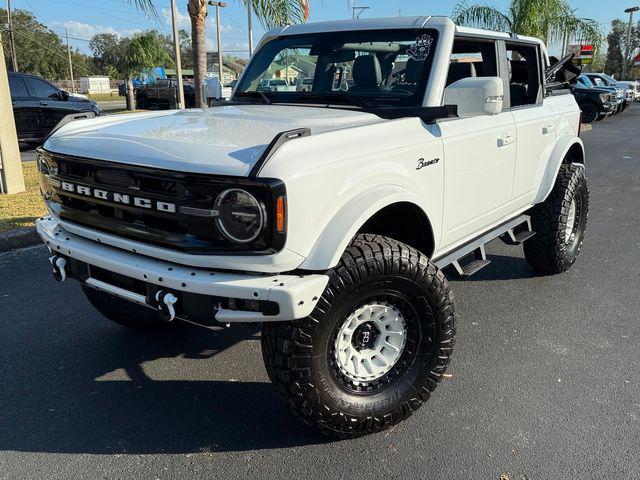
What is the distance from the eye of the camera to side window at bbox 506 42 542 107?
15.0ft

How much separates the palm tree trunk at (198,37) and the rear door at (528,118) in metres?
5.68

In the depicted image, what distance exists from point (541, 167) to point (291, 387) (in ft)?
9.68

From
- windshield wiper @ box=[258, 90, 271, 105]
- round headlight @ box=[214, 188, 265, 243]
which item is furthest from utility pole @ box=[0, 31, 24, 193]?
round headlight @ box=[214, 188, 265, 243]

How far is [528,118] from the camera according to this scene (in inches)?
166

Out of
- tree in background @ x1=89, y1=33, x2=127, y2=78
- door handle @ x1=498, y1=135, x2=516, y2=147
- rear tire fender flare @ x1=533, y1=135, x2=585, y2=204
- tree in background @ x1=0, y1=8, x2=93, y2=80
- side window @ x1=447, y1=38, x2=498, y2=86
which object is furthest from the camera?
tree in background @ x1=89, y1=33, x2=127, y2=78

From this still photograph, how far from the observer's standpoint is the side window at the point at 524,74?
4586mm

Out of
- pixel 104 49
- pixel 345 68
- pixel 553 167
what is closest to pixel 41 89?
pixel 345 68

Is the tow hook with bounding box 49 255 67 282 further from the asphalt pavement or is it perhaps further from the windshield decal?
the windshield decal

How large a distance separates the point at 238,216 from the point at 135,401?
1.39 metres

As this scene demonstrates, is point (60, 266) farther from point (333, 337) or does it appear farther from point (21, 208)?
point (21, 208)

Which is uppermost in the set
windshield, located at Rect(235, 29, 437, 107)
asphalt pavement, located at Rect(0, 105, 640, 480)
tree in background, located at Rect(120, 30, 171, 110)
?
tree in background, located at Rect(120, 30, 171, 110)

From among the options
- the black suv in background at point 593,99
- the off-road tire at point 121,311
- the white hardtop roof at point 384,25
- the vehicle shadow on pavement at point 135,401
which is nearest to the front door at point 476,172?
the white hardtop roof at point 384,25

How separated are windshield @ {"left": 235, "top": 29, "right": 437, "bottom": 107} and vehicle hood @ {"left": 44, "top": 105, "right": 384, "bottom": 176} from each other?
0.28 meters

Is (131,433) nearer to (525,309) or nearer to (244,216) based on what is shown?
(244,216)
